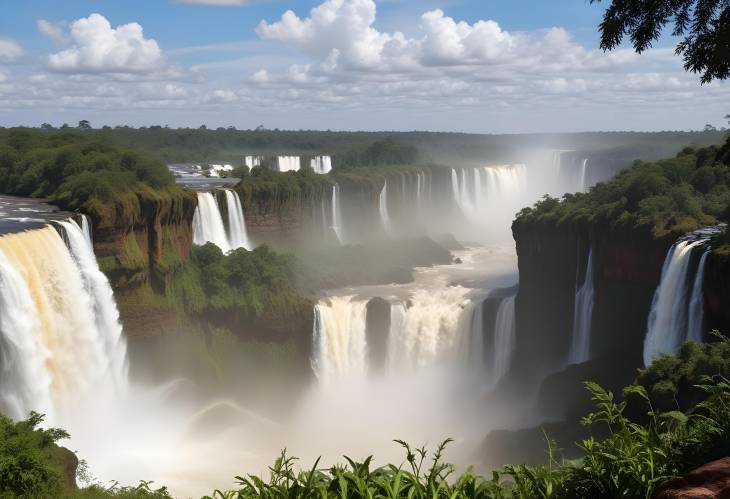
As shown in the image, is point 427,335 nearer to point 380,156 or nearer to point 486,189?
point 486,189

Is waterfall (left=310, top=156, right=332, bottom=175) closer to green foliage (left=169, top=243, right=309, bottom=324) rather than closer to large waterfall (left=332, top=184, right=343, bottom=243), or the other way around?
large waterfall (left=332, top=184, right=343, bottom=243)

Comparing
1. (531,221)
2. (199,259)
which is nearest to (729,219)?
(531,221)

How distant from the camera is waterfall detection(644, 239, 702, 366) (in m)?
25.4

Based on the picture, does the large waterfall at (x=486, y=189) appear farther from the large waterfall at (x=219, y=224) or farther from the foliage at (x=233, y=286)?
the foliage at (x=233, y=286)

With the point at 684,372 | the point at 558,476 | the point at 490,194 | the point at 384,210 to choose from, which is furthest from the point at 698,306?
the point at 490,194

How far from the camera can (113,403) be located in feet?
102

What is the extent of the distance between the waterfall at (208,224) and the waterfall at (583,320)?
62.9 feet

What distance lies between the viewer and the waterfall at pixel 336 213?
59906mm

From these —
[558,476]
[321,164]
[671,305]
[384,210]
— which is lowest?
[384,210]

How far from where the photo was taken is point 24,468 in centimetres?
1634

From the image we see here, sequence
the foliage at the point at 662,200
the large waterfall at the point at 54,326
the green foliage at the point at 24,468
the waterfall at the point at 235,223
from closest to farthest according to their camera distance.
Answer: the green foliage at the point at 24,468
the large waterfall at the point at 54,326
the foliage at the point at 662,200
the waterfall at the point at 235,223

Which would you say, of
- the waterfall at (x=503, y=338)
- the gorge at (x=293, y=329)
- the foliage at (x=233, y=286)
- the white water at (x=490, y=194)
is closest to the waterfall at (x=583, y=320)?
the gorge at (x=293, y=329)

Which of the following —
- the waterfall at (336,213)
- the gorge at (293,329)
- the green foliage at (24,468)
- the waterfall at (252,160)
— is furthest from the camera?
the waterfall at (252,160)

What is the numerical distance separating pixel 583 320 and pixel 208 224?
2107 cm
